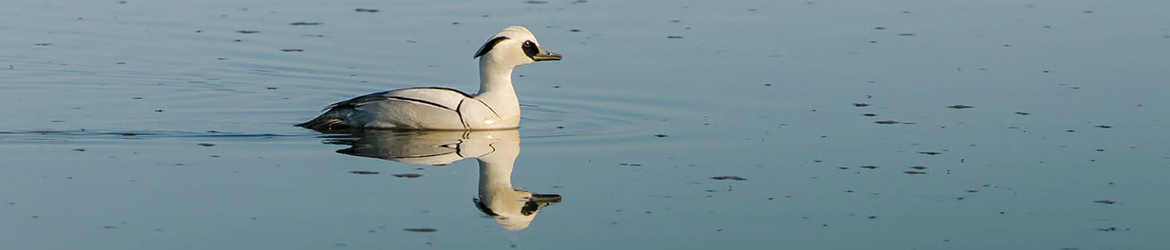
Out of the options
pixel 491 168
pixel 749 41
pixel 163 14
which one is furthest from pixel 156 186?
pixel 163 14

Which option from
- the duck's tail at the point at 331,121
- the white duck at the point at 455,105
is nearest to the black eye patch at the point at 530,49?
the white duck at the point at 455,105

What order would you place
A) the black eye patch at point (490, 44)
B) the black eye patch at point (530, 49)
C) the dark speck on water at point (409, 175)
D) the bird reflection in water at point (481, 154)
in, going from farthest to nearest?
the black eye patch at point (530, 49), the black eye patch at point (490, 44), the dark speck on water at point (409, 175), the bird reflection in water at point (481, 154)

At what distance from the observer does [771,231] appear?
965cm

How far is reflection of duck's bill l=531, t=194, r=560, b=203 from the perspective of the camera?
34.6 ft

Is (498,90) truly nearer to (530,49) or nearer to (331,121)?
(530,49)

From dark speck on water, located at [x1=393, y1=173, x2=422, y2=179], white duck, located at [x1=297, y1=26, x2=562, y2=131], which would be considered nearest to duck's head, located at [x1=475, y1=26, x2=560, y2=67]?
white duck, located at [x1=297, y1=26, x2=562, y2=131]

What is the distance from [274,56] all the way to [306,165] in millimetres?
6275

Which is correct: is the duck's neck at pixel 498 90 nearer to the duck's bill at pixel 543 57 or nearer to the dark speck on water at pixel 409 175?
the duck's bill at pixel 543 57

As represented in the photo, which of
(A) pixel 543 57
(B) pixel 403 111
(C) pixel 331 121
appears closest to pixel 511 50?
(A) pixel 543 57

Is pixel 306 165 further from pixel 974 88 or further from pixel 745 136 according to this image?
pixel 974 88

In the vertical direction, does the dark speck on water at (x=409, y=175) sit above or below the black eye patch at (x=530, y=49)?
below

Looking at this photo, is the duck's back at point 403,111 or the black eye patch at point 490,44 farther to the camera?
the black eye patch at point 490,44

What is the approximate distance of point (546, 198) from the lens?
10.6 meters

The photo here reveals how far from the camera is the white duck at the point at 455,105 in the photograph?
44.6 feet
